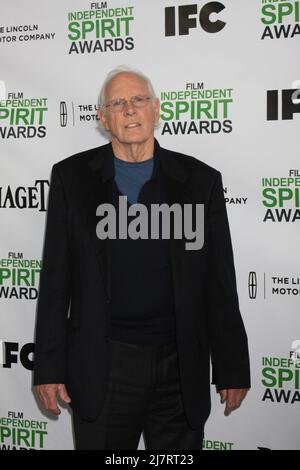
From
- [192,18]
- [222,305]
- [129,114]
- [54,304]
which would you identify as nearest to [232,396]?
[222,305]

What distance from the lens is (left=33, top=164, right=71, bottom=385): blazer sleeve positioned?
166cm

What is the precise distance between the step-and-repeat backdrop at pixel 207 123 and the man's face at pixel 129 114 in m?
0.54

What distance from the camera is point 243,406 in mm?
2287

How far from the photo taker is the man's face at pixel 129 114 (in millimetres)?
1712

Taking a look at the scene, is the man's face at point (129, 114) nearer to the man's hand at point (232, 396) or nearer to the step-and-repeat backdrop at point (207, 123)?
the step-and-repeat backdrop at point (207, 123)

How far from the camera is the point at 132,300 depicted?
1626mm

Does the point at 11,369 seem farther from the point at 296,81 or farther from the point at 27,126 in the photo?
the point at 296,81

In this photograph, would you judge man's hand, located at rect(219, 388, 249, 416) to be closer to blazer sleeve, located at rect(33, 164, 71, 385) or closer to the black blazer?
the black blazer

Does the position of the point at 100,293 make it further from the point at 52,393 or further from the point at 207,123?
the point at 207,123

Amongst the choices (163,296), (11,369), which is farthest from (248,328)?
(11,369)

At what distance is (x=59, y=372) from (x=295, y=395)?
3.66ft

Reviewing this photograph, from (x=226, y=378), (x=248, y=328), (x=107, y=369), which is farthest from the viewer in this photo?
(x=248, y=328)

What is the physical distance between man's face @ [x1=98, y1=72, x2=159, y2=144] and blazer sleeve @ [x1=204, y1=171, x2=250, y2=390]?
31 centimetres

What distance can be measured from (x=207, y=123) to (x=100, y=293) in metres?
0.99
